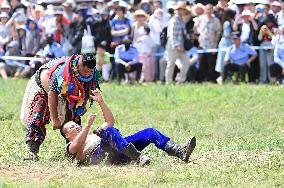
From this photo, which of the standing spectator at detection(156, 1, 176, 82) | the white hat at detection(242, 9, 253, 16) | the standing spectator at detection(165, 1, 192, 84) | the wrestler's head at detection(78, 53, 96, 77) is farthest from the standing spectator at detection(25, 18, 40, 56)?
the wrestler's head at detection(78, 53, 96, 77)

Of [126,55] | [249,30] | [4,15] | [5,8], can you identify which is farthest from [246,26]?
[5,8]

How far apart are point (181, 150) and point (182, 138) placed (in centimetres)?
271

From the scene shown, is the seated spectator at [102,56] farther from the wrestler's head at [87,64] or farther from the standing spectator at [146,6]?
the wrestler's head at [87,64]

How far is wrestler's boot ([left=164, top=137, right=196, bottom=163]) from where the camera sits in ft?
35.6

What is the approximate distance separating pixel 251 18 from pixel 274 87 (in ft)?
6.84

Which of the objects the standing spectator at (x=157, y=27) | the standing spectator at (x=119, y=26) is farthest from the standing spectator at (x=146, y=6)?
the standing spectator at (x=119, y=26)

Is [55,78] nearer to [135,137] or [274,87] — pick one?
[135,137]

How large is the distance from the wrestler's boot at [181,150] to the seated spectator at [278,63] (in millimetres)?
10839

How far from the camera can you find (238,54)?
21969mm

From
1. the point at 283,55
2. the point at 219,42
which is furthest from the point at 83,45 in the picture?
the point at 283,55

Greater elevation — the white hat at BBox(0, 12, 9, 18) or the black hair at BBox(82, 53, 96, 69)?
the black hair at BBox(82, 53, 96, 69)

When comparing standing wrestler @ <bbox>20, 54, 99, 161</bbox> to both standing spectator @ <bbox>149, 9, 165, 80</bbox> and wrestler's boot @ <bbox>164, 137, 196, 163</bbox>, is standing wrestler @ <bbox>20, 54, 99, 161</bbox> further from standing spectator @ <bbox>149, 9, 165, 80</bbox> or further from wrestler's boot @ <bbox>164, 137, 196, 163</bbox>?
standing spectator @ <bbox>149, 9, 165, 80</bbox>

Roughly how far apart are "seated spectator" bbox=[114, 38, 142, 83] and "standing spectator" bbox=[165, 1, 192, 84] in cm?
79

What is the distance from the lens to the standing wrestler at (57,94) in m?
10.9
